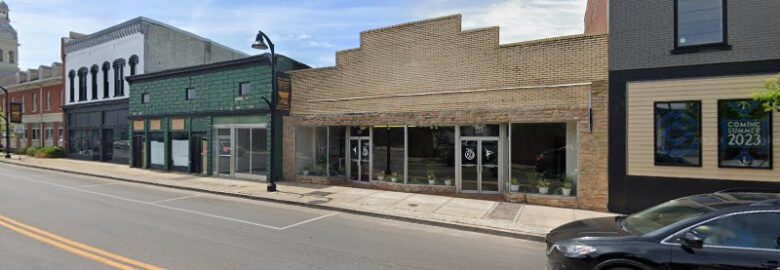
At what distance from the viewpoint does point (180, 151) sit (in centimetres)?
2169

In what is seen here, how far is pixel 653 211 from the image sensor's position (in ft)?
18.0

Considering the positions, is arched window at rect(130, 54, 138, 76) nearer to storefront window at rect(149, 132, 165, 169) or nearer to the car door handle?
storefront window at rect(149, 132, 165, 169)

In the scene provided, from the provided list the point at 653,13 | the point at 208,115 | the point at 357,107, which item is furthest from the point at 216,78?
the point at 653,13

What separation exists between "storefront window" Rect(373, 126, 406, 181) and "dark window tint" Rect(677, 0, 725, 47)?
8.73 m

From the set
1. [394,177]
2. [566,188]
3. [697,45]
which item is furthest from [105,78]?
[697,45]

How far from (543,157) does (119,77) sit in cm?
2746

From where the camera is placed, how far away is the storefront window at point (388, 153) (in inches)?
607

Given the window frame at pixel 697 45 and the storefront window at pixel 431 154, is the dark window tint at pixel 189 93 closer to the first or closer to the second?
the storefront window at pixel 431 154

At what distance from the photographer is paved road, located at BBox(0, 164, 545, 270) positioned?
6.54 m

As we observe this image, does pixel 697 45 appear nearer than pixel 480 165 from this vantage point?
Yes

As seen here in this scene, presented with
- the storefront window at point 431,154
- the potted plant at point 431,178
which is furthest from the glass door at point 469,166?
the potted plant at point 431,178

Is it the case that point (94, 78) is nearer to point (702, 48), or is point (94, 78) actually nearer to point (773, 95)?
point (702, 48)

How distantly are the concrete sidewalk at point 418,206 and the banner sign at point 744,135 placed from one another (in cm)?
316

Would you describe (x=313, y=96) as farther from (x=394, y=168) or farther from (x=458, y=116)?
(x=458, y=116)
